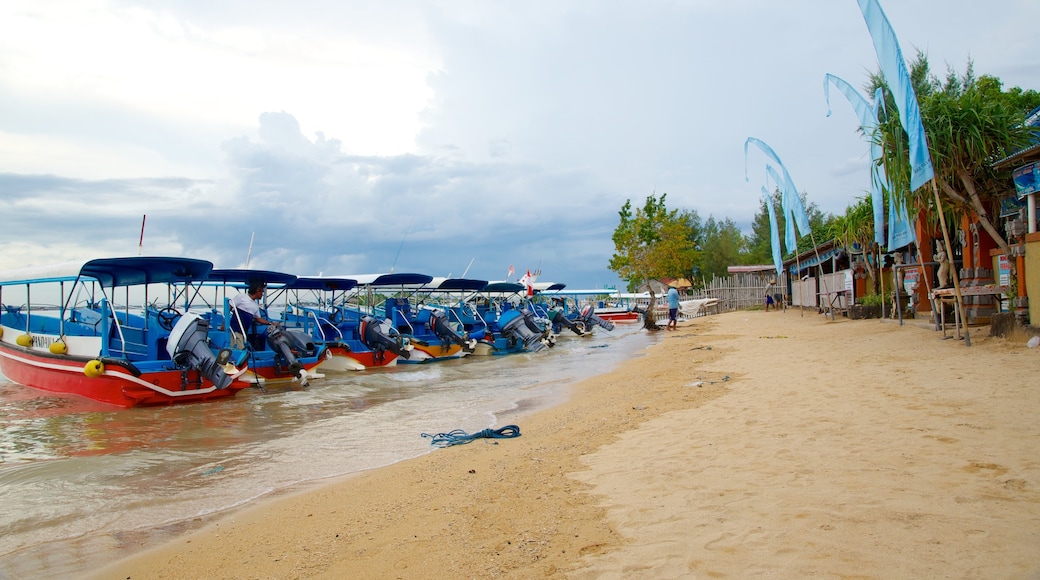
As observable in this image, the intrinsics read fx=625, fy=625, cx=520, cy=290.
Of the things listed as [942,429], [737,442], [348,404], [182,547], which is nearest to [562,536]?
[737,442]

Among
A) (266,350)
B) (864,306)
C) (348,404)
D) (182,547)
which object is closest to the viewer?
(182,547)

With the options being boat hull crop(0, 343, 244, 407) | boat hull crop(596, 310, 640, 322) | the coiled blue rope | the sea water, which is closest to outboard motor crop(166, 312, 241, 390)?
boat hull crop(0, 343, 244, 407)

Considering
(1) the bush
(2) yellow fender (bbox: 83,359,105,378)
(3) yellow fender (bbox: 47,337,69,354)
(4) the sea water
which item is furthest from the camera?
(1) the bush

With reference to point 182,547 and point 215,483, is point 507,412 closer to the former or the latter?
point 215,483

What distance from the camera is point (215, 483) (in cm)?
616

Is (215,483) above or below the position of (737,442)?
below

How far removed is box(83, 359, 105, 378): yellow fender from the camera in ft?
35.2

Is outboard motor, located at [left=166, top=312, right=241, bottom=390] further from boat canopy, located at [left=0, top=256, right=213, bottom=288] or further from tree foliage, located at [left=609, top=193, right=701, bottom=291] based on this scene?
tree foliage, located at [left=609, top=193, right=701, bottom=291]

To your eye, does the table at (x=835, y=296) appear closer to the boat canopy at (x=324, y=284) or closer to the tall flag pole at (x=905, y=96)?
the tall flag pole at (x=905, y=96)

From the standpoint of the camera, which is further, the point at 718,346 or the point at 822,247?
the point at 822,247

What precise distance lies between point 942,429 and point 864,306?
560 inches

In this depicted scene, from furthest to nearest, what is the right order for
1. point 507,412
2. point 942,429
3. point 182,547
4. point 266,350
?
point 266,350 < point 507,412 < point 942,429 < point 182,547

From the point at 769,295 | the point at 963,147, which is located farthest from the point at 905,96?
the point at 769,295

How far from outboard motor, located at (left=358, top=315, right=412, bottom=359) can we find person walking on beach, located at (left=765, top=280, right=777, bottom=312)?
858 inches
